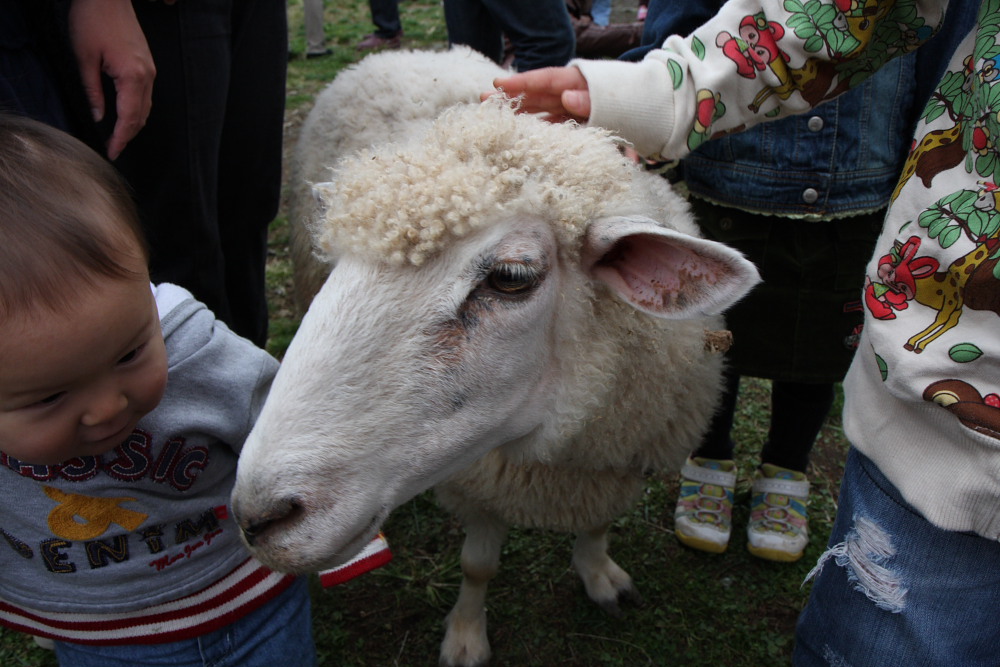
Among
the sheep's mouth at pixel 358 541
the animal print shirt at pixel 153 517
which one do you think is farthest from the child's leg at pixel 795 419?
the animal print shirt at pixel 153 517

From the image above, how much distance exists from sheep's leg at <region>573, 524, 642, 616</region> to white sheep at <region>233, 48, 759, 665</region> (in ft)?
2.90

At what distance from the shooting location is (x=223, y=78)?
2115 mm

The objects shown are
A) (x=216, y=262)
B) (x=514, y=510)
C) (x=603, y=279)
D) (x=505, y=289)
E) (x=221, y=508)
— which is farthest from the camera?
(x=216, y=262)

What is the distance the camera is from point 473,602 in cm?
241

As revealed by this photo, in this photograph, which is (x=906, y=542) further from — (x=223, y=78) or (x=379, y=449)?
(x=223, y=78)

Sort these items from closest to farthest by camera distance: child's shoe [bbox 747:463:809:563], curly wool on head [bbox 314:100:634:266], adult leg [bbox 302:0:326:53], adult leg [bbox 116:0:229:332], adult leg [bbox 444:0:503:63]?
curly wool on head [bbox 314:100:634:266]
adult leg [bbox 116:0:229:332]
child's shoe [bbox 747:463:809:563]
adult leg [bbox 444:0:503:63]
adult leg [bbox 302:0:326:53]

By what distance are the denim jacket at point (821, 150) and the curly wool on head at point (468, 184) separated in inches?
26.0

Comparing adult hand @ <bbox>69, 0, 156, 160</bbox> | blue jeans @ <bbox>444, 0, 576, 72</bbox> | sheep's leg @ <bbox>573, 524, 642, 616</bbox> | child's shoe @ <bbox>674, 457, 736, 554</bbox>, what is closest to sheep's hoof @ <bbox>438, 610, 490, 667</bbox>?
sheep's leg @ <bbox>573, 524, 642, 616</bbox>

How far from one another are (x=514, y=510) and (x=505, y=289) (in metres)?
0.84

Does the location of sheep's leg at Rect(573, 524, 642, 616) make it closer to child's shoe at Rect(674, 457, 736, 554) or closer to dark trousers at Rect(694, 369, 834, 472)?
child's shoe at Rect(674, 457, 736, 554)

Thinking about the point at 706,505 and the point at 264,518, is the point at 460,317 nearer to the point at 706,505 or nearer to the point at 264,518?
the point at 264,518

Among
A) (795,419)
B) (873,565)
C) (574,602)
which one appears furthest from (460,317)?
(795,419)

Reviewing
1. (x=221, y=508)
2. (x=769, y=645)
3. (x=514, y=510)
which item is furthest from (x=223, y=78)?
(x=769, y=645)

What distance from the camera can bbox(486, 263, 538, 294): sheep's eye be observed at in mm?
1430
